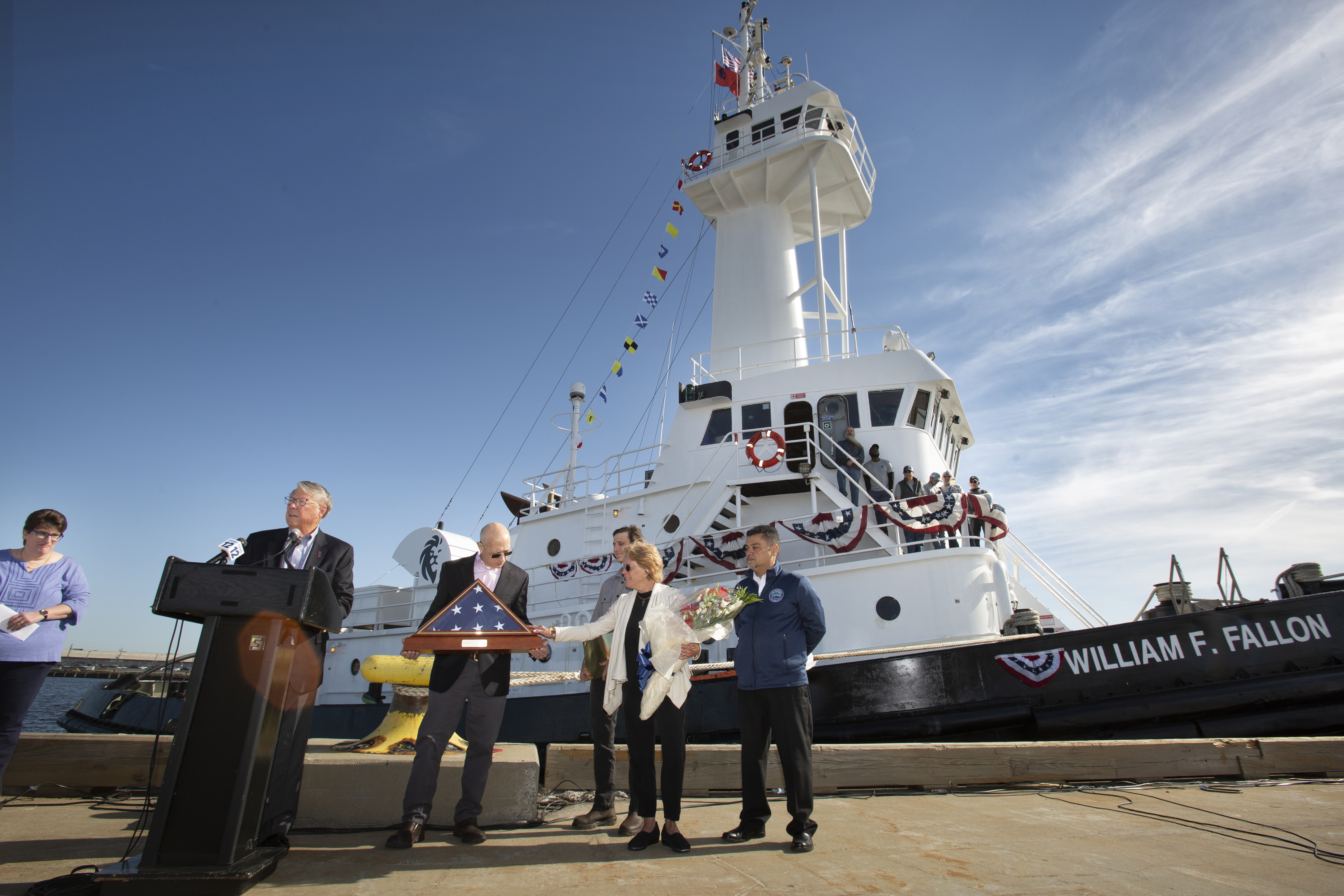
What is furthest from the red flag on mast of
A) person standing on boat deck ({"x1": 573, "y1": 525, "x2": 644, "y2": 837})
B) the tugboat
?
person standing on boat deck ({"x1": 573, "y1": 525, "x2": 644, "y2": 837})

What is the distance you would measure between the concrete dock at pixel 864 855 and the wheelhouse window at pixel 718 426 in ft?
25.4

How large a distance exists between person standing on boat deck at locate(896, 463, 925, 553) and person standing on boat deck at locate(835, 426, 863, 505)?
55cm

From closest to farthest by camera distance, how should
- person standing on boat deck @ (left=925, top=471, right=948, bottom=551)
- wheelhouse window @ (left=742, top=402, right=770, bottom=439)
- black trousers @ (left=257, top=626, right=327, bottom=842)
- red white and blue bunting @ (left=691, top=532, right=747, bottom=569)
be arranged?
1. black trousers @ (left=257, top=626, right=327, bottom=842)
2. person standing on boat deck @ (left=925, top=471, right=948, bottom=551)
3. red white and blue bunting @ (left=691, top=532, right=747, bottom=569)
4. wheelhouse window @ (left=742, top=402, right=770, bottom=439)

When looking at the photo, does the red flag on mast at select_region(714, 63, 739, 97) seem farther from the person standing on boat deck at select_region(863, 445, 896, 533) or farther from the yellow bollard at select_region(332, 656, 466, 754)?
the yellow bollard at select_region(332, 656, 466, 754)

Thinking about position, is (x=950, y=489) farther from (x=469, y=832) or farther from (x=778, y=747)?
(x=469, y=832)

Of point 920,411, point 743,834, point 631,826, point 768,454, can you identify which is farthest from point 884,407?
point 631,826

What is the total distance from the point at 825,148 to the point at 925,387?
6037mm

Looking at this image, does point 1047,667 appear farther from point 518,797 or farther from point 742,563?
point 518,797

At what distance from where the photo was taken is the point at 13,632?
3404mm

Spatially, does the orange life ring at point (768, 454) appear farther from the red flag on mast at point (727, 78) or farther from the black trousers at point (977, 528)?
the red flag on mast at point (727, 78)

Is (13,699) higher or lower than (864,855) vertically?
higher

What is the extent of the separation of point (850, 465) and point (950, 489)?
2113 millimetres

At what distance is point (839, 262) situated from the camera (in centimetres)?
1561

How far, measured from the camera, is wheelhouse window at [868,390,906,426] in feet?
35.5
